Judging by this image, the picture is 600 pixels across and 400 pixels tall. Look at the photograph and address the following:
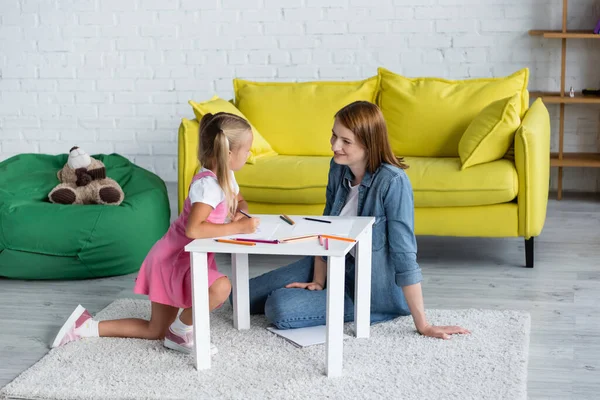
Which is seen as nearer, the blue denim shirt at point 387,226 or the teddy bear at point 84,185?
the blue denim shirt at point 387,226

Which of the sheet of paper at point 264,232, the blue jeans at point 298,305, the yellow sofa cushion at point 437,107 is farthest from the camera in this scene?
the yellow sofa cushion at point 437,107

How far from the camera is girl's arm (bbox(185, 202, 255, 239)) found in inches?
93.6

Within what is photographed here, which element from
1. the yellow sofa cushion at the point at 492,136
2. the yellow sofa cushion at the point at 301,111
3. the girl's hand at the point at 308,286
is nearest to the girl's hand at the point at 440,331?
the girl's hand at the point at 308,286

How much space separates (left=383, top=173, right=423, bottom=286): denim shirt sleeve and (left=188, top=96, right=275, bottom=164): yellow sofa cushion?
122cm

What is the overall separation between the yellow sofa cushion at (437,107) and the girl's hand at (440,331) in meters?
1.44

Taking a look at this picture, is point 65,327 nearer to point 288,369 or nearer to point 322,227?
point 288,369

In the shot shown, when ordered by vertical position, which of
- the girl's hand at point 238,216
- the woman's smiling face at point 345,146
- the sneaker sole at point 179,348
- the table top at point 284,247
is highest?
the woman's smiling face at point 345,146

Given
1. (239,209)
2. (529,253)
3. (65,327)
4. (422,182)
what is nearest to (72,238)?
(65,327)

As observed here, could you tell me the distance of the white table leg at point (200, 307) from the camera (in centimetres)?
230

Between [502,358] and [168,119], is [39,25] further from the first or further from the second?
[502,358]

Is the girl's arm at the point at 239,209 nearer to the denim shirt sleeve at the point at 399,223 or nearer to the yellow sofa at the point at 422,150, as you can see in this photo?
the denim shirt sleeve at the point at 399,223

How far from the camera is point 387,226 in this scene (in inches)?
105

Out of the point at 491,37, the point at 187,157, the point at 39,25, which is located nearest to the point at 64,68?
the point at 39,25

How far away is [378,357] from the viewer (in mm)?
2516
